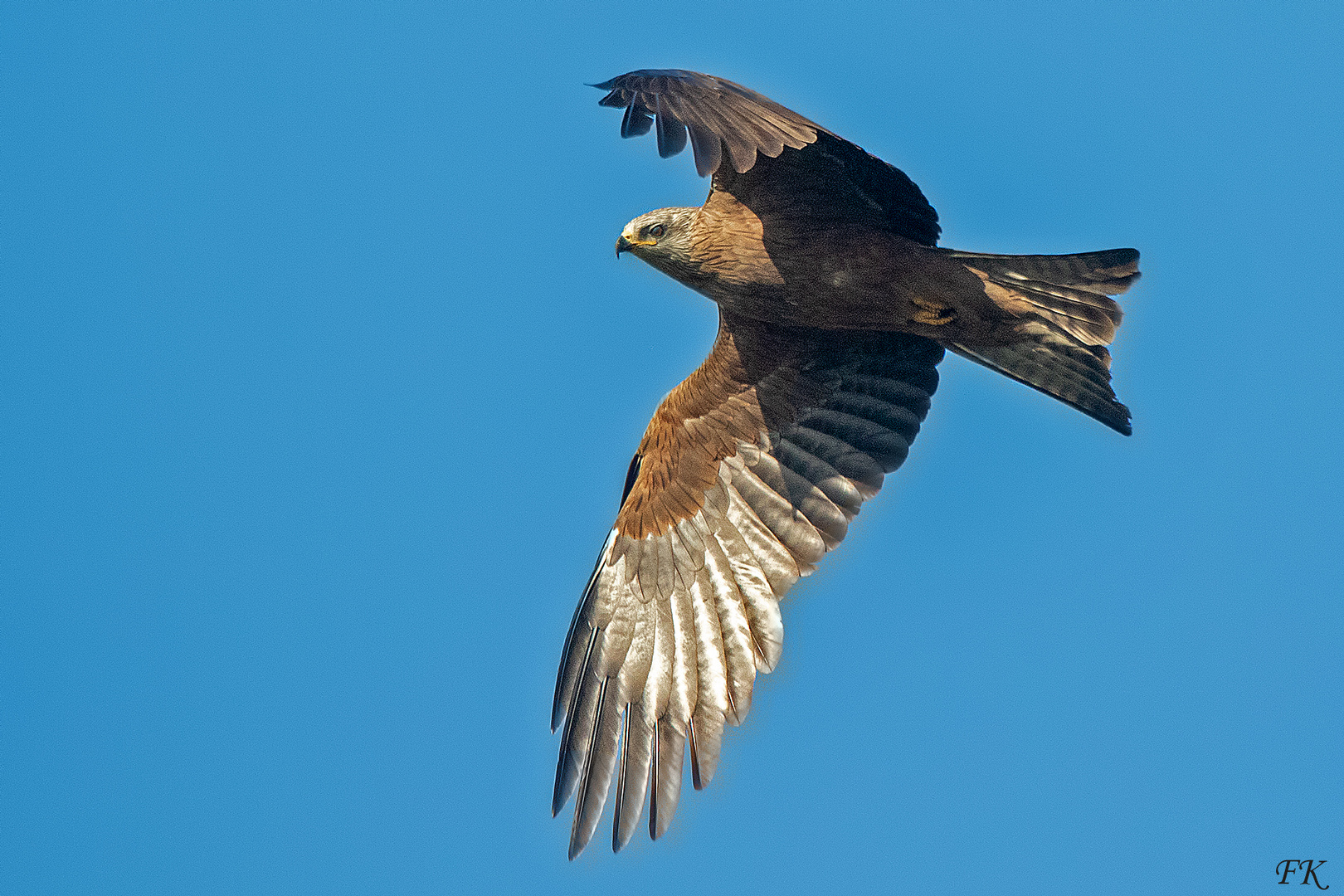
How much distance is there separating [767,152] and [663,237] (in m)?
1.67

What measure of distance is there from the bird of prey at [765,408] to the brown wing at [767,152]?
0.6 inches

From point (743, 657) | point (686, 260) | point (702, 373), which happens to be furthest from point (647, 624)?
point (686, 260)

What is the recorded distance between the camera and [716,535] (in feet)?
25.1

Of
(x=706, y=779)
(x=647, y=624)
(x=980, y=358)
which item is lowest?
(x=706, y=779)

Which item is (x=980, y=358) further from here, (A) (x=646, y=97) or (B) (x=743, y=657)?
(A) (x=646, y=97)

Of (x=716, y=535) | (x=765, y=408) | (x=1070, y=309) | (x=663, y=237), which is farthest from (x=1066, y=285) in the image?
(x=716, y=535)

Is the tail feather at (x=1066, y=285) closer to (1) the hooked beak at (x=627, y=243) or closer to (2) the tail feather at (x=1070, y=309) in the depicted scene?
(2) the tail feather at (x=1070, y=309)

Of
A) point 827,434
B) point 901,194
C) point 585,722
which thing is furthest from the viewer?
point 827,434

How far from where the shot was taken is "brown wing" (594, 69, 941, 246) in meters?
5.25

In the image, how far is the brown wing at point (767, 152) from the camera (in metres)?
5.25

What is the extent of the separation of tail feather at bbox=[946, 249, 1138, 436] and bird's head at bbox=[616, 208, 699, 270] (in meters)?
1.30

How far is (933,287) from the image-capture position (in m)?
6.75

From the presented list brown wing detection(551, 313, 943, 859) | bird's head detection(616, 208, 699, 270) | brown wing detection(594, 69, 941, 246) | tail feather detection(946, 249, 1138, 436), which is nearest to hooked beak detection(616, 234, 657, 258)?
bird's head detection(616, 208, 699, 270)

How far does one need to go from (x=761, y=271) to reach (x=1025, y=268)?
1296 millimetres
